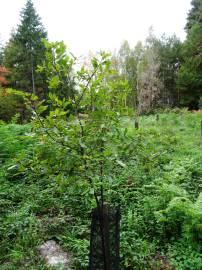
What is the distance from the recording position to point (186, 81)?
2034 cm

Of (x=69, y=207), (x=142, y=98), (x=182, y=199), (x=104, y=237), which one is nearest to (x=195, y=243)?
(x=182, y=199)

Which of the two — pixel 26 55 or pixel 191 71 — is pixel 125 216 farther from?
pixel 26 55

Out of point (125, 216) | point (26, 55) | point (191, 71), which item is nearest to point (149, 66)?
point (191, 71)

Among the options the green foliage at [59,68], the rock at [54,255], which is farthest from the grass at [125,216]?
the green foliage at [59,68]

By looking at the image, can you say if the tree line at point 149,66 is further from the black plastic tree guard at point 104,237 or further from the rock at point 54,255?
the black plastic tree guard at point 104,237

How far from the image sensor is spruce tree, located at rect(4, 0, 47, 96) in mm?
20312

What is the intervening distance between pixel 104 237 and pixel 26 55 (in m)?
21.0

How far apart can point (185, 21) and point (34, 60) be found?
16.3m

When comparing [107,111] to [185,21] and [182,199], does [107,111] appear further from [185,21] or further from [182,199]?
[185,21]

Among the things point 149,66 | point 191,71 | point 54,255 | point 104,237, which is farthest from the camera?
point 149,66

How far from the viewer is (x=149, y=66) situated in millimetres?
22016

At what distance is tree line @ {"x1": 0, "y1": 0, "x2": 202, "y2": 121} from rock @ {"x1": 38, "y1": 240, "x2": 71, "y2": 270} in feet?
52.0

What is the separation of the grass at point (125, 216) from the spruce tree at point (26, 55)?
55.9 feet

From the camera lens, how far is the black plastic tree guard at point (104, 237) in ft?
6.64
